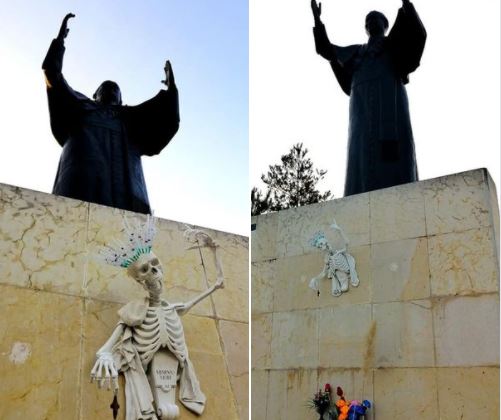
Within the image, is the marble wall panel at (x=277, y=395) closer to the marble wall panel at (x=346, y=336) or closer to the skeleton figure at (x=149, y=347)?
the marble wall panel at (x=346, y=336)

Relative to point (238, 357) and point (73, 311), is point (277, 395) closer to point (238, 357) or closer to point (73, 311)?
point (238, 357)

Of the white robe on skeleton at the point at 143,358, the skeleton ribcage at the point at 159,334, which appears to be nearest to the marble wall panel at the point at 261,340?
the white robe on skeleton at the point at 143,358

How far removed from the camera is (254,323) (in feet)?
22.2

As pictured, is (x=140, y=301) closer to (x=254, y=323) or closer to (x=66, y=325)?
(x=66, y=325)

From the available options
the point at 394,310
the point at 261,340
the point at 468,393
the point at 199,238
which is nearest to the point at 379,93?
the point at 394,310

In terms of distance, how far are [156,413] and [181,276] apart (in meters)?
1.18

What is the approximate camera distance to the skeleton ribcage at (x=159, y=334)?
513 cm

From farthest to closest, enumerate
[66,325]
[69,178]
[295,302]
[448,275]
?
[295,302] → [69,178] → [448,275] → [66,325]

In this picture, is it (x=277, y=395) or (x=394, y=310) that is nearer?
(x=394, y=310)

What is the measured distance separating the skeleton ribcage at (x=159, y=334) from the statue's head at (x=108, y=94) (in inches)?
97.6

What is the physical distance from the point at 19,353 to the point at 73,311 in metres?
0.50

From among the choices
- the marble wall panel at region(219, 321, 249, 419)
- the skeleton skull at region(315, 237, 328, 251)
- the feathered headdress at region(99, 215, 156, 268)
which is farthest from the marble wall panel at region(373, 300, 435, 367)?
the feathered headdress at region(99, 215, 156, 268)

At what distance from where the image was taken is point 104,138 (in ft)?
21.2

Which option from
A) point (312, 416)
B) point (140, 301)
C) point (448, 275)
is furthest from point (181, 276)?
point (448, 275)
